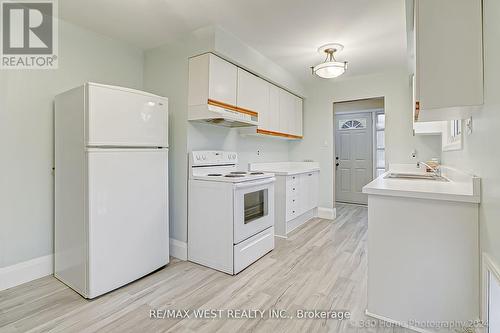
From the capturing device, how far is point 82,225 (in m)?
1.90

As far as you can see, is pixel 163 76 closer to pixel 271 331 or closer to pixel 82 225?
pixel 82 225

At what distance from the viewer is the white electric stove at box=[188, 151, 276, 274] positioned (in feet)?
7.52

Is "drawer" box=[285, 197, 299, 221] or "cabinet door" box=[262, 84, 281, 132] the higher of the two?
"cabinet door" box=[262, 84, 281, 132]

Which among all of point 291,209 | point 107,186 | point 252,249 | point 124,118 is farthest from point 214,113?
point 291,209

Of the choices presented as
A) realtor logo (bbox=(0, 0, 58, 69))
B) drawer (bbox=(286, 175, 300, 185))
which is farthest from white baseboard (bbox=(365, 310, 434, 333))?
realtor logo (bbox=(0, 0, 58, 69))

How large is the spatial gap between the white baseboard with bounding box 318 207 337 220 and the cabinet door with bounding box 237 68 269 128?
1.96 meters

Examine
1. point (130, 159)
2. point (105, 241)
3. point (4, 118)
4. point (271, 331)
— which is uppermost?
point (4, 118)

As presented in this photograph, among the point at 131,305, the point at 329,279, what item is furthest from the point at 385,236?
the point at 131,305

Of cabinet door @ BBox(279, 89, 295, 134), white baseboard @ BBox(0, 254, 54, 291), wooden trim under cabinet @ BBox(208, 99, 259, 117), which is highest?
cabinet door @ BBox(279, 89, 295, 134)

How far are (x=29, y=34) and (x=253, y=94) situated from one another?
7.51ft

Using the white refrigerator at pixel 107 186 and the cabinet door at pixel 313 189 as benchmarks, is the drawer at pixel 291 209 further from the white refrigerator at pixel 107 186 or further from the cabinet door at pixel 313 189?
the white refrigerator at pixel 107 186

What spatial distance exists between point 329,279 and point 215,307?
3.46ft

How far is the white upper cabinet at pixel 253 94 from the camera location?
298 cm

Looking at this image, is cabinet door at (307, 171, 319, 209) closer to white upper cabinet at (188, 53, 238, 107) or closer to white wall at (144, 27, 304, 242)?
white wall at (144, 27, 304, 242)
